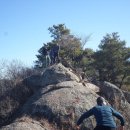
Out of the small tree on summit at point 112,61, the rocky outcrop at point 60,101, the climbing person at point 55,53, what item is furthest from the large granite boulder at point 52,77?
the small tree on summit at point 112,61

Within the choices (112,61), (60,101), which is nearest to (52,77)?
(60,101)

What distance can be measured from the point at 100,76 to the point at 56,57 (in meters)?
8.30

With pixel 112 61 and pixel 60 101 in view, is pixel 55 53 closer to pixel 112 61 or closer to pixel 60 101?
pixel 60 101

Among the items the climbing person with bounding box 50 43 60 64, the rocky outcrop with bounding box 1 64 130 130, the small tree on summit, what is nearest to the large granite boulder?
the rocky outcrop with bounding box 1 64 130 130

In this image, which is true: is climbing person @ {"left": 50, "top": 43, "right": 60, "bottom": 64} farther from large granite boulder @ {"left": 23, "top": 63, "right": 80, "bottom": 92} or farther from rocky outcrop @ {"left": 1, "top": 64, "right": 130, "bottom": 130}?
rocky outcrop @ {"left": 1, "top": 64, "right": 130, "bottom": 130}

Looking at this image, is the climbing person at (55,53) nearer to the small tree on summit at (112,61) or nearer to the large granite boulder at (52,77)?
the large granite boulder at (52,77)

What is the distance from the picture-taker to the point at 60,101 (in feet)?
53.6

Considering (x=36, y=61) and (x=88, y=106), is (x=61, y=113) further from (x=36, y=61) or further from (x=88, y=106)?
Result: (x=36, y=61)

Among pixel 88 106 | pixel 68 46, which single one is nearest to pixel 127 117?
pixel 88 106

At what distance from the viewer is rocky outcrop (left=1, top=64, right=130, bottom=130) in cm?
1550

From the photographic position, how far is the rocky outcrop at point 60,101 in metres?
15.5

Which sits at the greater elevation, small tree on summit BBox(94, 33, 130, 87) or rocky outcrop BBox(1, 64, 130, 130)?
small tree on summit BBox(94, 33, 130, 87)

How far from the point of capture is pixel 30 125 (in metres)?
14.3

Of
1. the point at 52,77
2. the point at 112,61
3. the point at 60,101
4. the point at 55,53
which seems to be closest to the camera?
the point at 60,101
